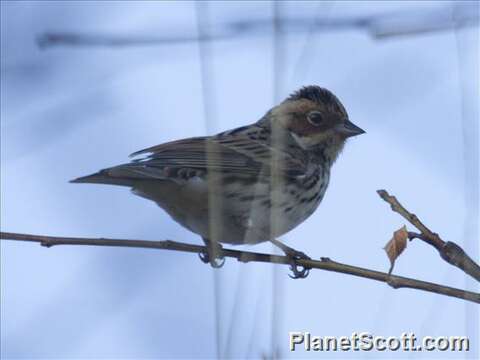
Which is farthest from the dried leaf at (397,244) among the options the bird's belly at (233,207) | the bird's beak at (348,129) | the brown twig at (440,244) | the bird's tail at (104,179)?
the bird's beak at (348,129)

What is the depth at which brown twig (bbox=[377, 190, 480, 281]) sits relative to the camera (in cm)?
199

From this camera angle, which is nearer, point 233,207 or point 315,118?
point 233,207

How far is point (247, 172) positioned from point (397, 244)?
5.45 ft

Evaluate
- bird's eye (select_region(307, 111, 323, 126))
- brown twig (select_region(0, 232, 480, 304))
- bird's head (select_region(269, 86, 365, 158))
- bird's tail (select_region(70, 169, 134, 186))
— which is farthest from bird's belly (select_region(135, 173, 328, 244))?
brown twig (select_region(0, 232, 480, 304))

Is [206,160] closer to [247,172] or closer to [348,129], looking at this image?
[247,172]

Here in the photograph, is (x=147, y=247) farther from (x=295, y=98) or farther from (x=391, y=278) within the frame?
(x=295, y=98)

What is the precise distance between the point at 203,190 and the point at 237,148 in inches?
24.5

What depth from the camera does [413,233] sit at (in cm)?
231

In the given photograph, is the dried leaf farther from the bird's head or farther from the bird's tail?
the bird's head

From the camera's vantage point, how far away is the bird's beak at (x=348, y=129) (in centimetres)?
453

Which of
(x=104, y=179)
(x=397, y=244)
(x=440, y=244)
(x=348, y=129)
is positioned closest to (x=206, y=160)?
(x=104, y=179)

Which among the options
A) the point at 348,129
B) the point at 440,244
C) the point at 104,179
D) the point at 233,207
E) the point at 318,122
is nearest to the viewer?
the point at 440,244

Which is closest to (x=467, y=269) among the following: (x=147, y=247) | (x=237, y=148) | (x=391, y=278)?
(x=391, y=278)

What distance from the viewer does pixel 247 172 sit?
3.93 m
